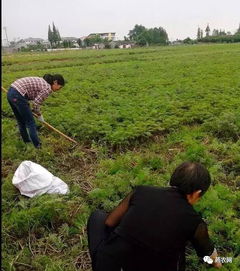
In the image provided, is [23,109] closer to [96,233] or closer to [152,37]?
[96,233]

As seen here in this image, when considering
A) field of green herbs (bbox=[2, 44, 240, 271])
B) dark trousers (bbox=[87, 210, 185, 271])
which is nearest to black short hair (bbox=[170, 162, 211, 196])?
dark trousers (bbox=[87, 210, 185, 271])

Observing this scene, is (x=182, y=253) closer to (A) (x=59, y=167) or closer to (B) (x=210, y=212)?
(B) (x=210, y=212)

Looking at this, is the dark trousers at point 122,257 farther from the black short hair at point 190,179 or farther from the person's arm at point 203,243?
the black short hair at point 190,179

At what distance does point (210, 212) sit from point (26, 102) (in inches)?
148

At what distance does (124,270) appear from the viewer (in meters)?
2.77

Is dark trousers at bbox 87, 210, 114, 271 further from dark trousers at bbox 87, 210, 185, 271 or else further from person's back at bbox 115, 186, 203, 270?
person's back at bbox 115, 186, 203, 270

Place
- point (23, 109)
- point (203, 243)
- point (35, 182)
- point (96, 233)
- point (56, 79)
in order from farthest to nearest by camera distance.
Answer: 1. point (23, 109)
2. point (56, 79)
3. point (35, 182)
4. point (96, 233)
5. point (203, 243)

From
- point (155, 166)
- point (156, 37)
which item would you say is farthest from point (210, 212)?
point (156, 37)

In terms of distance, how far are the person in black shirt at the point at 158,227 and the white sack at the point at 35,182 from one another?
6.52 ft

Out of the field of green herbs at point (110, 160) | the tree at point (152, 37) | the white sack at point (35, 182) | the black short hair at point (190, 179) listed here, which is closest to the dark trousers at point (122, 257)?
the black short hair at point (190, 179)

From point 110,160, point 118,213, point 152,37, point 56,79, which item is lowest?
point 110,160

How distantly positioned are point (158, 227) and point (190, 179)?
1.47 ft

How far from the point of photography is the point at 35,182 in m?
4.61

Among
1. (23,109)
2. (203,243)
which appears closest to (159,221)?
(203,243)
